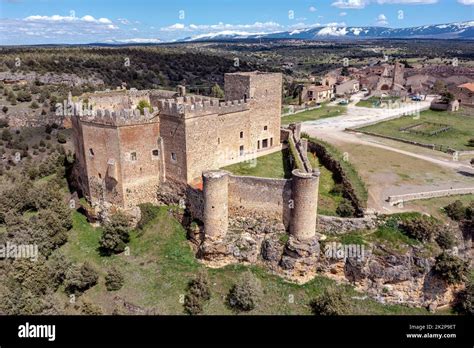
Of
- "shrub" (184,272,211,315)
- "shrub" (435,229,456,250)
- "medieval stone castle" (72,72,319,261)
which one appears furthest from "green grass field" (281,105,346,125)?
"shrub" (184,272,211,315)

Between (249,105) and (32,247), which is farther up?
(249,105)

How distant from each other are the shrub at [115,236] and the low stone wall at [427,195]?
16.5m

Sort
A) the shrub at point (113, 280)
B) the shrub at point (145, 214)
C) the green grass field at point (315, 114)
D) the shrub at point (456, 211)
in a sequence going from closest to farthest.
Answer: the shrub at point (113, 280)
the shrub at point (456, 211)
the shrub at point (145, 214)
the green grass field at point (315, 114)

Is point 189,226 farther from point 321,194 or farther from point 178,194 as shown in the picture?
point 321,194

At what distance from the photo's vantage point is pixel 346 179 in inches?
1061

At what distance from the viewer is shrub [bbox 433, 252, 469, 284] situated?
19828mm

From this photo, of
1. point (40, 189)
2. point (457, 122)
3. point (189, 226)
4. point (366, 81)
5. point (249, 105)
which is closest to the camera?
point (189, 226)

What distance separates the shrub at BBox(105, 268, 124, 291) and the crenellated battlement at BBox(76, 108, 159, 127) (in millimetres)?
8746

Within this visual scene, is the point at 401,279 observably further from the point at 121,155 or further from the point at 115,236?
the point at 121,155

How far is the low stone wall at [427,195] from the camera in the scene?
77.8 ft

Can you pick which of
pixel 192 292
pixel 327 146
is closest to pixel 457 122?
pixel 327 146

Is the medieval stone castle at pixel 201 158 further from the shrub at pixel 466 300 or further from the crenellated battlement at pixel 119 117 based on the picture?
the shrub at pixel 466 300

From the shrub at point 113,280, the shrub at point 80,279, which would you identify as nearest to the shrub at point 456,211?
the shrub at point 113,280

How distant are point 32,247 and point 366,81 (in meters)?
77.5
